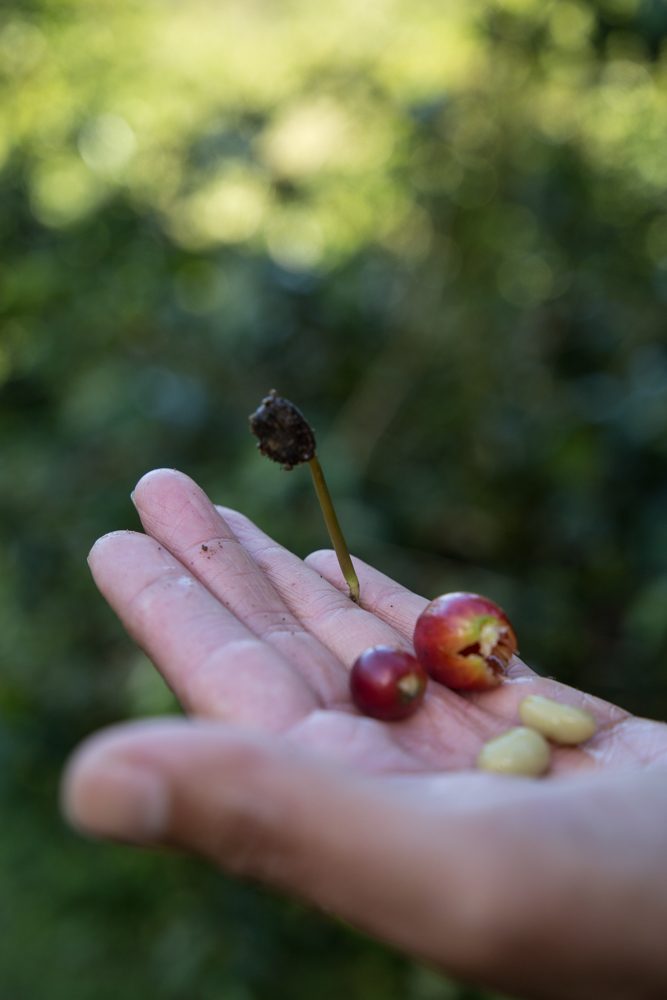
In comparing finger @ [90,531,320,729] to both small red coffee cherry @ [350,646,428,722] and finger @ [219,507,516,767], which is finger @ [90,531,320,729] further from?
finger @ [219,507,516,767]

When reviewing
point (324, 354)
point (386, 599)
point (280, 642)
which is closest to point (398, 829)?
point (280, 642)

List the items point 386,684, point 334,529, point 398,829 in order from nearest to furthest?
point 398,829
point 386,684
point 334,529

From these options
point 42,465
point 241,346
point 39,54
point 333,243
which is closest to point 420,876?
point 42,465

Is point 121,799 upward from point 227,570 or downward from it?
downward

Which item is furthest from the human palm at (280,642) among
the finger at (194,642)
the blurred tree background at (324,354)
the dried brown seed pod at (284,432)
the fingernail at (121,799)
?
the blurred tree background at (324,354)

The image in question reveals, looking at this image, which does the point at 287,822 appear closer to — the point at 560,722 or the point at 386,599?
the point at 560,722

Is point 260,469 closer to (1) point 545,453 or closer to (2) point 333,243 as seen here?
(1) point 545,453

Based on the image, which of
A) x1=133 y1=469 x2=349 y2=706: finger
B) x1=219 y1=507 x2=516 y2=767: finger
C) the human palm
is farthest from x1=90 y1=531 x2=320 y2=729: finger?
x1=219 y1=507 x2=516 y2=767: finger
